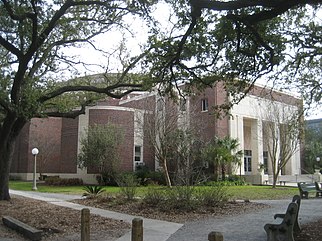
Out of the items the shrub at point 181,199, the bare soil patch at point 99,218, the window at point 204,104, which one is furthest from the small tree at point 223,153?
the shrub at point 181,199

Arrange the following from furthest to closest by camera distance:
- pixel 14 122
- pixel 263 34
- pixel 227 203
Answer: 1. pixel 14 122
2. pixel 227 203
3. pixel 263 34

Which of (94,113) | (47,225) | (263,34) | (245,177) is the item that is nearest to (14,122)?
(47,225)

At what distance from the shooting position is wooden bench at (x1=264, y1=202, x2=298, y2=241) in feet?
23.3

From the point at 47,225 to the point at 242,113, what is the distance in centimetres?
3161

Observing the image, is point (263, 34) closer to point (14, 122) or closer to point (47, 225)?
point (47, 225)

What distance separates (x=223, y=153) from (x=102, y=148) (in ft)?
34.1

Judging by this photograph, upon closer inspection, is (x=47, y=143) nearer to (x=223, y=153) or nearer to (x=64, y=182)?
(x=64, y=182)

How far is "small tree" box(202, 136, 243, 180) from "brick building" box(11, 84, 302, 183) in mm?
1331

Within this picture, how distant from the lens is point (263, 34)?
35.1 ft

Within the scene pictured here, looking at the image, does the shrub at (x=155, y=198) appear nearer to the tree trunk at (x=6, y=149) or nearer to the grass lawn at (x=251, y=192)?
the grass lawn at (x=251, y=192)

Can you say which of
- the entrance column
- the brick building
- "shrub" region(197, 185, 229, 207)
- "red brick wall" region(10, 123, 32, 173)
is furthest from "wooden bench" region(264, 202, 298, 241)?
"red brick wall" region(10, 123, 32, 173)

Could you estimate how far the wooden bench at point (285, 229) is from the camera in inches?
279

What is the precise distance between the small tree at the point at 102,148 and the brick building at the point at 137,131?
187 cm

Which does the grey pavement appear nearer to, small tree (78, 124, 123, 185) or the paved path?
the paved path
